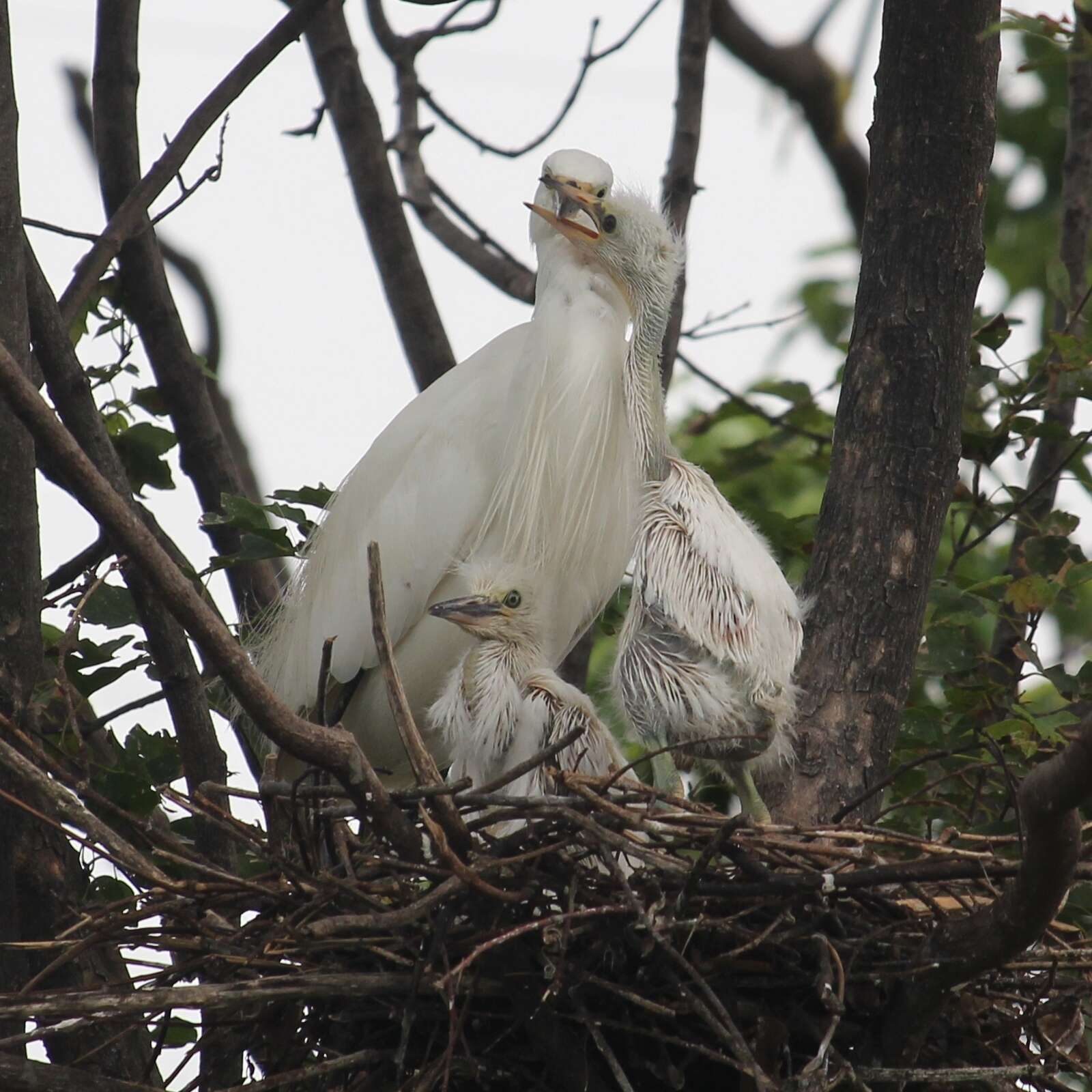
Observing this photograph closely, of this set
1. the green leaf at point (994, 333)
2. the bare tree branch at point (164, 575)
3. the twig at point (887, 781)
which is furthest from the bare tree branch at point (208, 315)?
the bare tree branch at point (164, 575)

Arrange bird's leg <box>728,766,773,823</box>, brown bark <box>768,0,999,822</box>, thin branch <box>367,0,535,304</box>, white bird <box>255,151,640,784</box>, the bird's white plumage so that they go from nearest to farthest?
the bird's white plumage < bird's leg <box>728,766,773,823</box> < brown bark <box>768,0,999,822</box> < white bird <box>255,151,640,784</box> < thin branch <box>367,0,535,304</box>

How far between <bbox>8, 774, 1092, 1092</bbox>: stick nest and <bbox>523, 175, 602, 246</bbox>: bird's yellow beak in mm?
1055

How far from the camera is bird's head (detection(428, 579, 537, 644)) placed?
2.57 m

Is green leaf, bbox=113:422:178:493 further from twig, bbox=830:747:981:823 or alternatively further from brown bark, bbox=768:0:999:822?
twig, bbox=830:747:981:823

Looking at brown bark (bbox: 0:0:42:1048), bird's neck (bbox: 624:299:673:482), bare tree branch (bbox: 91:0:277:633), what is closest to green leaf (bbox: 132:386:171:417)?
bare tree branch (bbox: 91:0:277:633)

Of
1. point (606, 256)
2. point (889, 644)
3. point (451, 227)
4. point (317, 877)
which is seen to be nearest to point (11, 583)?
point (317, 877)

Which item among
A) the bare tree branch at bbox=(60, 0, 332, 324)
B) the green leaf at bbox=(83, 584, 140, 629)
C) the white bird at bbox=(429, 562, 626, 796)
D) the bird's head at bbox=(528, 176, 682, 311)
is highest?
the bare tree branch at bbox=(60, 0, 332, 324)

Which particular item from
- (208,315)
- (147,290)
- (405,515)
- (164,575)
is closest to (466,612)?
(405,515)

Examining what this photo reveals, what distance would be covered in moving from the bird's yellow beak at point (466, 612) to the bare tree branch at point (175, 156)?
792mm

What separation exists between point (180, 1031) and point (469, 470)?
1101 mm

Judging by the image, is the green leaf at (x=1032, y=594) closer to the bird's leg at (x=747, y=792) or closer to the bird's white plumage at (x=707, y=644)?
the bird's white plumage at (x=707, y=644)

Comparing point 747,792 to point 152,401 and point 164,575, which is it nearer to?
point 164,575

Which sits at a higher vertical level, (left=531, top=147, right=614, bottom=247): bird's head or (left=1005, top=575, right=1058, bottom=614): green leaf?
(left=531, top=147, right=614, bottom=247): bird's head

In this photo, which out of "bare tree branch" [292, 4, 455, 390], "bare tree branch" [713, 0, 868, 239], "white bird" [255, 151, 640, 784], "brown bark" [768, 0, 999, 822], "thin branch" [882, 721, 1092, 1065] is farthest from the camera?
"bare tree branch" [292, 4, 455, 390]
